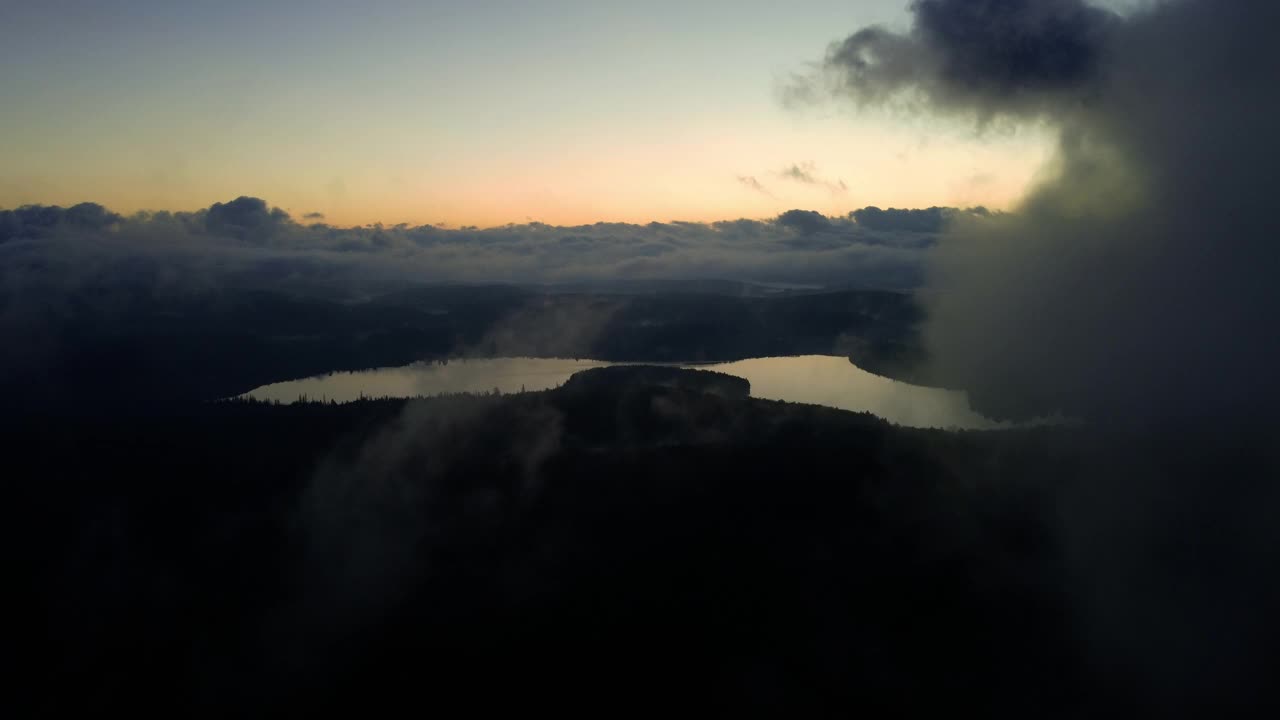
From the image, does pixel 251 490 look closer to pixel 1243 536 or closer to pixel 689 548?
pixel 689 548

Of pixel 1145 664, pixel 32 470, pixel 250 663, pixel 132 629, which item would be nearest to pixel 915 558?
pixel 1145 664

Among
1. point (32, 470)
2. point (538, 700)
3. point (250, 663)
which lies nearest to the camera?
point (538, 700)

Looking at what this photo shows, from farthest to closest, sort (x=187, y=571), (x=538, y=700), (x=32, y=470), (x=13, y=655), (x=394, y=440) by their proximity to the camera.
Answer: (x=394, y=440) → (x=32, y=470) → (x=187, y=571) → (x=13, y=655) → (x=538, y=700)

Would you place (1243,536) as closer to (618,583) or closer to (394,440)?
(618,583)

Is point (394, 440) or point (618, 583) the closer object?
point (618, 583)

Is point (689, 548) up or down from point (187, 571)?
up

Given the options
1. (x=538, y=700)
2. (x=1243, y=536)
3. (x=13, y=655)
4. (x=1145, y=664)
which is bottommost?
(x=13, y=655)

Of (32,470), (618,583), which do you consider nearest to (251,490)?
(32,470)
